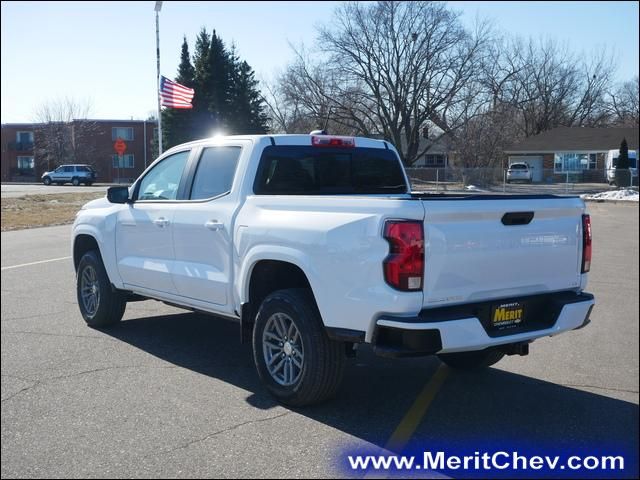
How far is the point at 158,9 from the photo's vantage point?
530 centimetres

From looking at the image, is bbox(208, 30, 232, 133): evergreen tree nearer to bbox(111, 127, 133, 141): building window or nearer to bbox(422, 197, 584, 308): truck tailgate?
bbox(111, 127, 133, 141): building window

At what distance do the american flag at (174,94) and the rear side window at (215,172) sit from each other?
2.01 metres

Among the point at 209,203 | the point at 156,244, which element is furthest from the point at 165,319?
the point at 209,203

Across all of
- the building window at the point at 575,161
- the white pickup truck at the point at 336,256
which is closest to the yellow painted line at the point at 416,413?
the white pickup truck at the point at 336,256

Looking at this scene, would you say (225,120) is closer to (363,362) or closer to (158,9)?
(158,9)

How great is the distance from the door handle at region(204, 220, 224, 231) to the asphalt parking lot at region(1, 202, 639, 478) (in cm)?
119

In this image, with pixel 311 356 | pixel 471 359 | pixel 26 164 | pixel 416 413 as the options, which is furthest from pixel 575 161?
pixel 311 356

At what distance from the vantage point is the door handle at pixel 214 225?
5246 mm

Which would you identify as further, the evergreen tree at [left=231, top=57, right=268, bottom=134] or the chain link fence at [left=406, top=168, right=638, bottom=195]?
the chain link fence at [left=406, top=168, right=638, bottom=195]

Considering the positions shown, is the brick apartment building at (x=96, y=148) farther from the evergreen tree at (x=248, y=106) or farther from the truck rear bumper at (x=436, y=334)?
the truck rear bumper at (x=436, y=334)

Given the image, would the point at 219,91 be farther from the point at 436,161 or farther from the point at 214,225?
the point at 436,161

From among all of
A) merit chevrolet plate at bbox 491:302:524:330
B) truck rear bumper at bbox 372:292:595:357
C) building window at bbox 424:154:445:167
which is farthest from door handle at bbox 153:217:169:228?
building window at bbox 424:154:445:167

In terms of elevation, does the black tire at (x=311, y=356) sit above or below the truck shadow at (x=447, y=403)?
above

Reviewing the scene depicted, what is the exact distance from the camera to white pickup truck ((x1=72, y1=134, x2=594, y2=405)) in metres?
3.96
